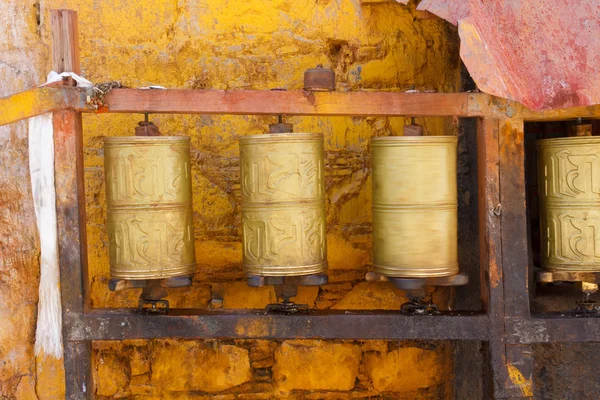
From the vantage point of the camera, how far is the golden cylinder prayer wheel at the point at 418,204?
8.80 feet

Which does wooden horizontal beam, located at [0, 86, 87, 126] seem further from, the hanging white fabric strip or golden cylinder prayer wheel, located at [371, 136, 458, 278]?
golden cylinder prayer wheel, located at [371, 136, 458, 278]

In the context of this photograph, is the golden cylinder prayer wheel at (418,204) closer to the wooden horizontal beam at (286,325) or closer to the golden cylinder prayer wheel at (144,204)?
the wooden horizontal beam at (286,325)

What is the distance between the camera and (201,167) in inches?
131

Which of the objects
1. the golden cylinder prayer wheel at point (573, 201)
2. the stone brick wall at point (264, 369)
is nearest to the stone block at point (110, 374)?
the stone brick wall at point (264, 369)

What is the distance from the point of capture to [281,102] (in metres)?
2.63

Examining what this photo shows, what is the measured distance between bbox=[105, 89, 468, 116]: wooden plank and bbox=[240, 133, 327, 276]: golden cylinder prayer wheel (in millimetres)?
110

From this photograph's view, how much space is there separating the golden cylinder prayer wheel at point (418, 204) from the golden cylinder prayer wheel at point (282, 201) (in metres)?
0.27

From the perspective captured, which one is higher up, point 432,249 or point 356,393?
point 432,249

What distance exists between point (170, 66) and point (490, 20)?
1407 millimetres

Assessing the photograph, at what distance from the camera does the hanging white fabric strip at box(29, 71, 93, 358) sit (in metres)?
2.62

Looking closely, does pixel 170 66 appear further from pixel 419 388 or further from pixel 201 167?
pixel 419 388

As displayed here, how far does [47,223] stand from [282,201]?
0.84 metres

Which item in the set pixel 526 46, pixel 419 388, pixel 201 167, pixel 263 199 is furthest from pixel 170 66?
pixel 419 388

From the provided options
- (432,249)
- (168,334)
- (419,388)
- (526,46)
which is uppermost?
(526,46)
